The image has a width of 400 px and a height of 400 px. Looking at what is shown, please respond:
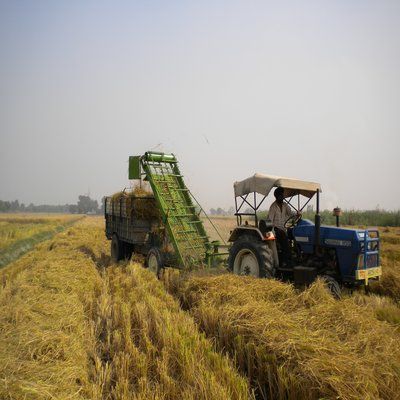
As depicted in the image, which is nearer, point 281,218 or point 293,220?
point 281,218

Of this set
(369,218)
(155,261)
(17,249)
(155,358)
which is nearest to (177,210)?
(155,261)

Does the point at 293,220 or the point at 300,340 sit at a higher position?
the point at 293,220

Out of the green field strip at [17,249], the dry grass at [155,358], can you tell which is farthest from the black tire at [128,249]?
the green field strip at [17,249]

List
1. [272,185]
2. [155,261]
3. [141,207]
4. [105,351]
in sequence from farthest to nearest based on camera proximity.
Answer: [141,207], [155,261], [272,185], [105,351]

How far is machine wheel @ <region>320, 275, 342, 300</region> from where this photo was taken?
17.1ft

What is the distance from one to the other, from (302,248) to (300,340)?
110 inches

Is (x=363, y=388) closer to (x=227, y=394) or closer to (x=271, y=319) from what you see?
(x=227, y=394)

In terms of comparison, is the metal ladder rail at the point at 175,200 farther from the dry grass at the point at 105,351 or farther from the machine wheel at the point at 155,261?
the dry grass at the point at 105,351

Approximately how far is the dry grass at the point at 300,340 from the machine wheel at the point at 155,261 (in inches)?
91.5

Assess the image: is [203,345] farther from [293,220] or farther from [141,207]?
[141,207]

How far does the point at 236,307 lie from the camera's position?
4.23 metres

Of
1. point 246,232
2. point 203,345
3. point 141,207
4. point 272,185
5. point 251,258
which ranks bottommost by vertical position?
point 203,345

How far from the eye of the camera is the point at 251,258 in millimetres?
6145

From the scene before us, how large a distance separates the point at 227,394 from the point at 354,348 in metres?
1.25
